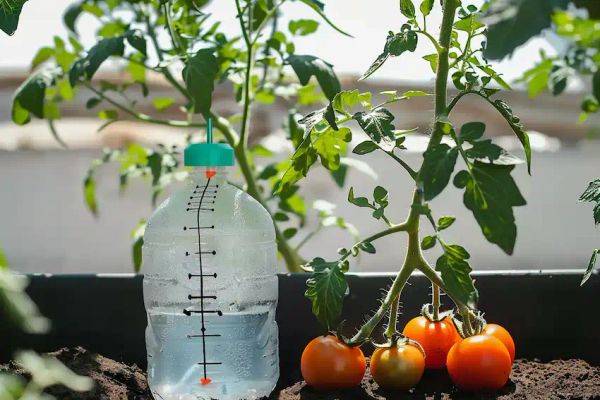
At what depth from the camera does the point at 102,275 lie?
3.53ft

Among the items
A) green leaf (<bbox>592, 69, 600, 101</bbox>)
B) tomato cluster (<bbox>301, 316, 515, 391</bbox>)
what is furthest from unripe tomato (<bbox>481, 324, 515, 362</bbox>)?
green leaf (<bbox>592, 69, 600, 101</bbox>)

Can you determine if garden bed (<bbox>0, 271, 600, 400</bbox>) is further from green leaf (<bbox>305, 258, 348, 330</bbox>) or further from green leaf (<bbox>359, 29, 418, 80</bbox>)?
green leaf (<bbox>359, 29, 418, 80</bbox>)

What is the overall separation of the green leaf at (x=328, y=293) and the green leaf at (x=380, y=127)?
0.52ft

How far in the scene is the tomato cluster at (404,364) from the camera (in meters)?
0.85

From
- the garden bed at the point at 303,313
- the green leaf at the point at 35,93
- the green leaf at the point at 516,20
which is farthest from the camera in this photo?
the green leaf at the point at 35,93

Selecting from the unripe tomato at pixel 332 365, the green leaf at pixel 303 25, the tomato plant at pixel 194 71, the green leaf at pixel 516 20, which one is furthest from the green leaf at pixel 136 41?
the green leaf at pixel 516 20

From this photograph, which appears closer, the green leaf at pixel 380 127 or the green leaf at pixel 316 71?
the green leaf at pixel 380 127

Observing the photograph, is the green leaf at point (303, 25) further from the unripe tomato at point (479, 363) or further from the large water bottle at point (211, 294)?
the unripe tomato at point (479, 363)

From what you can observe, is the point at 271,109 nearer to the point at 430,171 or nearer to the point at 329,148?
the point at 329,148

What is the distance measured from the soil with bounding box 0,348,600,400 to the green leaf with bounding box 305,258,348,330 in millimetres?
112

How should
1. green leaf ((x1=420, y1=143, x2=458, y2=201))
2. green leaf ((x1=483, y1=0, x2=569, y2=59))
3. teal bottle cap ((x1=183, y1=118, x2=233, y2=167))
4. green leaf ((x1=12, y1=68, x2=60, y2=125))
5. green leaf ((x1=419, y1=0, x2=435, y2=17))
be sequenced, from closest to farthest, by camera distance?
1. green leaf ((x1=483, y1=0, x2=569, y2=59))
2. green leaf ((x1=420, y1=143, x2=458, y2=201))
3. green leaf ((x1=419, y1=0, x2=435, y2=17))
4. teal bottle cap ((x1=183, y1=118, x2=233, y2=167))
5. green leaf ((x1=12, y1=68, x2=60, y2=125))

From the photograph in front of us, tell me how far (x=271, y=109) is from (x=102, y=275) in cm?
233

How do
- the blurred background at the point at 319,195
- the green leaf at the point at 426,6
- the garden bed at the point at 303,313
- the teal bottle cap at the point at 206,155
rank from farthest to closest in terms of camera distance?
the blurred background at the point at 319,195 → the garden bed at the point at 303,313 → the teal bottle cap at the point at 206,155 → the green leaf at the point at 426,6

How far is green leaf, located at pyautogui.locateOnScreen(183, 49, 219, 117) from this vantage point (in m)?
0.93
